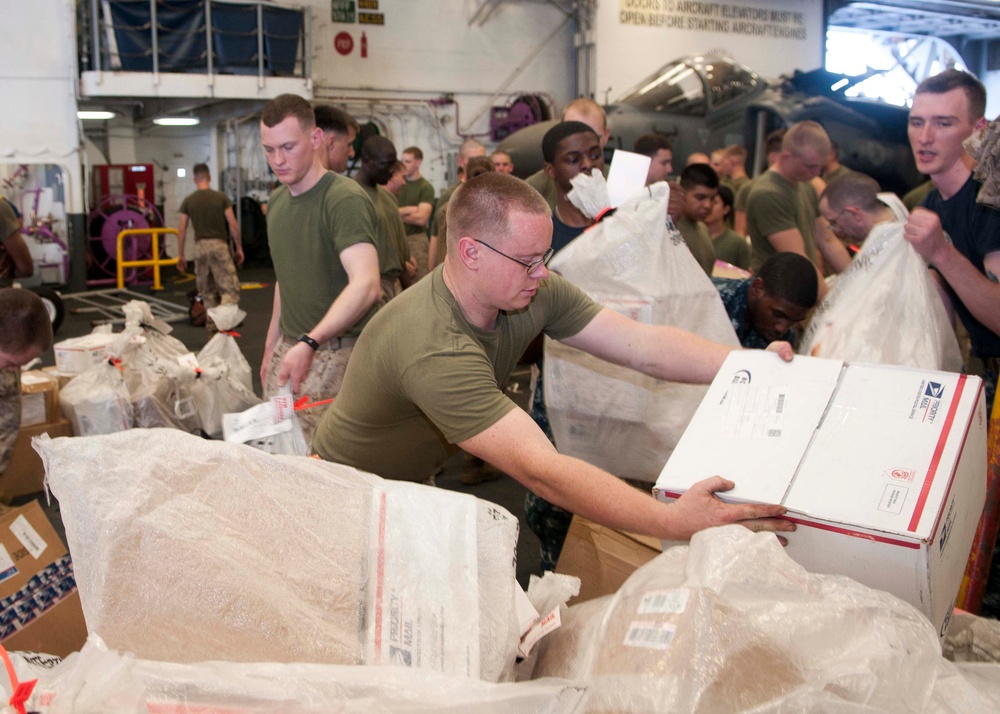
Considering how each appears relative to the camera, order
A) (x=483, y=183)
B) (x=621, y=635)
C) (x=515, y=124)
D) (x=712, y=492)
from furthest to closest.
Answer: (x=515, y=124)
(x=483, y=183)
(x=712, y=492)
(x=621, y=635)

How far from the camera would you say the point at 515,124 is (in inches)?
501

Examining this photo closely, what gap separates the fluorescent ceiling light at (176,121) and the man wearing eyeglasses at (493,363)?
1153 cm

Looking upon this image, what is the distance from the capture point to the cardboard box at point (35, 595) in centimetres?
201

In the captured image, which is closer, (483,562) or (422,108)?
(483,562)

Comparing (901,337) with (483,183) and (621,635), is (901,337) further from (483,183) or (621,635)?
(621,635)

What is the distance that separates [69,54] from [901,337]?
34.7 feet

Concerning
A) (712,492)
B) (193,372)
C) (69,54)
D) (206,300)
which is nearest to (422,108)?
(69,54)

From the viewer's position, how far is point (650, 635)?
1013mm

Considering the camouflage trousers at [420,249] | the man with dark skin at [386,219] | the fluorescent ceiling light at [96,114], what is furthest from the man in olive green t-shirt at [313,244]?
the fluorescent ceiling light at [96,114]

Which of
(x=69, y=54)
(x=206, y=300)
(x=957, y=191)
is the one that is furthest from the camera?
(x=69, y=54)

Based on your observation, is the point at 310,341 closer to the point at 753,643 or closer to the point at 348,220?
the point at 348,220

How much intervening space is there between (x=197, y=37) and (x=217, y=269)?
3906 millimetres

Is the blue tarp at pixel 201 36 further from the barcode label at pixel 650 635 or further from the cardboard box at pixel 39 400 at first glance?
the barcode label at pixel 650 635

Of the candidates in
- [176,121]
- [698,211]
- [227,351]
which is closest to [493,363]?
[698,211]
